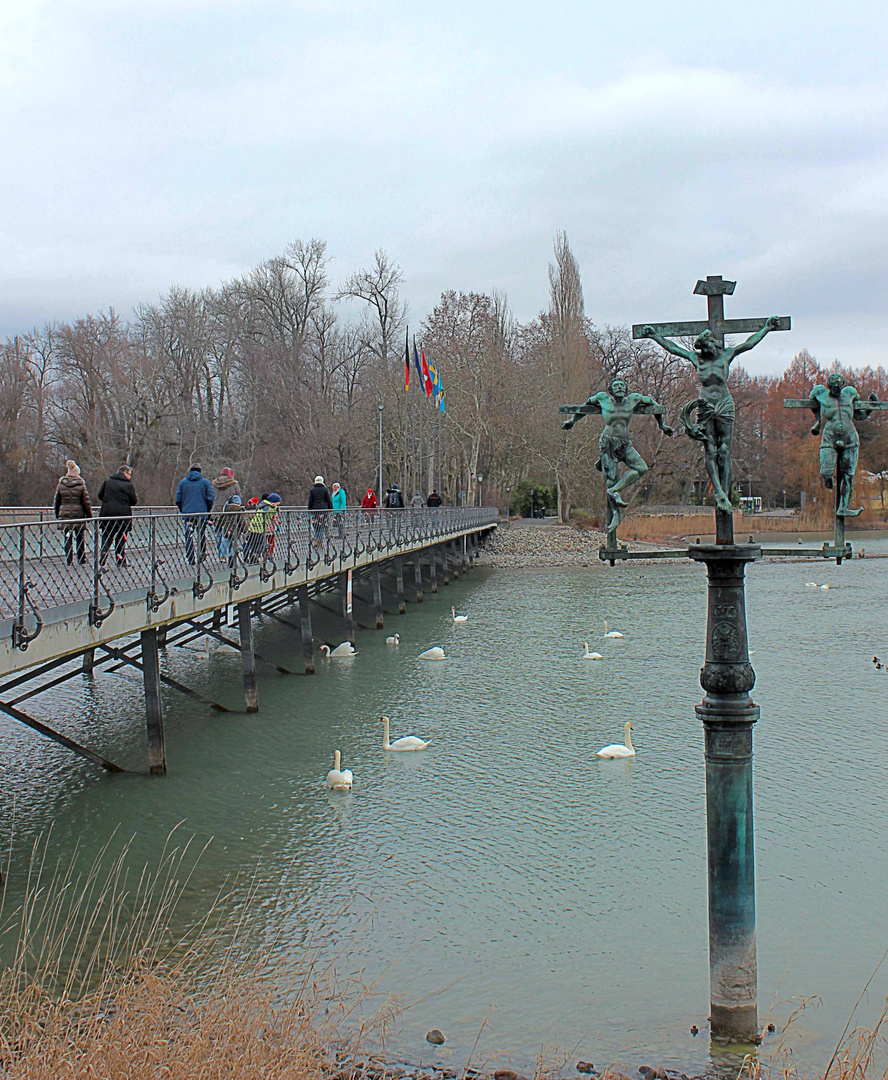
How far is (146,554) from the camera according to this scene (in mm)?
11961

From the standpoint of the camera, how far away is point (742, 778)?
19.0ft

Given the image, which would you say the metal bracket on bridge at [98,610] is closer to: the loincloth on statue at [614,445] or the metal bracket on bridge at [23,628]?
the metal bracket on bridge at [23,628]

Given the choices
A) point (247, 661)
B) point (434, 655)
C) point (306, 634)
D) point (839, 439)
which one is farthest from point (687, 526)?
point (839, 439)

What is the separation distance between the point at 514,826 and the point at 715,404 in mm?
6459

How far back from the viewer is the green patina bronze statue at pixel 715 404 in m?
5.47

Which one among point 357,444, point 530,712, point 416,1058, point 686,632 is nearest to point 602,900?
point 416,1058

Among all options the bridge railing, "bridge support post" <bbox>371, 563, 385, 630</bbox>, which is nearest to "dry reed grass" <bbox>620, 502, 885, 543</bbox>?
"bridge support post" <bbox>371, 563, 385, 630</bbox>

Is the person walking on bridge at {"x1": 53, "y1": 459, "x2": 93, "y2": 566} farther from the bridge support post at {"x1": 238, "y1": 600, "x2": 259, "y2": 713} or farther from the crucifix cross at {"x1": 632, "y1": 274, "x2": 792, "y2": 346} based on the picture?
the crucifix cross at {"x1": 632, "y1": 274, "x2": 792, "y2": 346}

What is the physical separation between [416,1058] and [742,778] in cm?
254

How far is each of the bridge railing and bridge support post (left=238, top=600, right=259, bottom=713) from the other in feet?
2.47

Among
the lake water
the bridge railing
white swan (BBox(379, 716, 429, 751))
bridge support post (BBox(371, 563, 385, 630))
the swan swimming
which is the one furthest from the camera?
bridge support post (BBox(371, 563, 385, 630))

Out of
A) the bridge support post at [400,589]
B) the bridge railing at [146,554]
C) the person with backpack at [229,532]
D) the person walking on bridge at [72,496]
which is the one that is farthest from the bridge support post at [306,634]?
the bridge support post at [400,589]

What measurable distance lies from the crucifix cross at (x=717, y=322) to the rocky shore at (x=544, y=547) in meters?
44.2

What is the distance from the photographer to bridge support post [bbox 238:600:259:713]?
16.7 m
